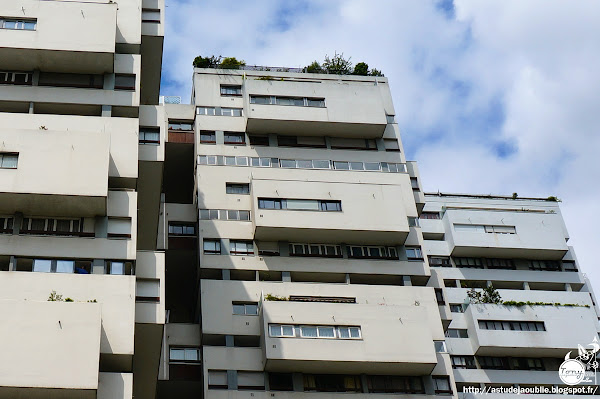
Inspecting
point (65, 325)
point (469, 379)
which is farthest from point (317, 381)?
point (65, 325)

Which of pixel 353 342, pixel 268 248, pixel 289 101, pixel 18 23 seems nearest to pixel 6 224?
pixel 18 23

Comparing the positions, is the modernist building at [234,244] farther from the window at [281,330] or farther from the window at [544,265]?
the window at [544,265]

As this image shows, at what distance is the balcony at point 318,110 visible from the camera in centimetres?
5291

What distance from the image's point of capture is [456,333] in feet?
176

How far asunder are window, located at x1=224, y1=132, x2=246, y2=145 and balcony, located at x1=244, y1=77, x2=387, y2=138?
740mm

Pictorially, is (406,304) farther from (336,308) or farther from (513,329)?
(513,329)

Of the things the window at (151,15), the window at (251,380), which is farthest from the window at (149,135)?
the window at (251,380)

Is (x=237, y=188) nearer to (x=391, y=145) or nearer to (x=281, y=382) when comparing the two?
(x=391, y=145)

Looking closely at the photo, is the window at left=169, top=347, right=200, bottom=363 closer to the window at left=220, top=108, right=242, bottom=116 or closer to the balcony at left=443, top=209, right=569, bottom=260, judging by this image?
the window at left=220, top=108, right=242, bottom=116

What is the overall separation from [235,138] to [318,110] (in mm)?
5738

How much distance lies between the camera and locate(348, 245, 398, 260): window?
1916 inches

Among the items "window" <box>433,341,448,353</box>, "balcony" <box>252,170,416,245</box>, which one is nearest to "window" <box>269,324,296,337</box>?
"balcony" <box>252,170,416,245</box>

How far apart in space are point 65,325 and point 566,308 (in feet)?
117

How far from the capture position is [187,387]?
4369cm
